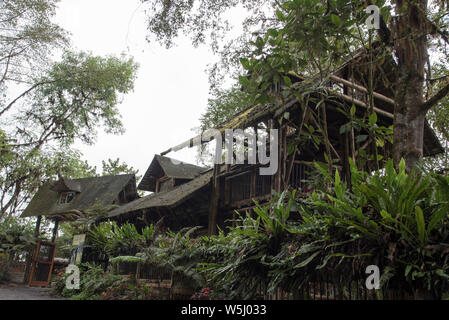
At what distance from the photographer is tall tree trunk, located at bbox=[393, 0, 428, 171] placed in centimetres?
376

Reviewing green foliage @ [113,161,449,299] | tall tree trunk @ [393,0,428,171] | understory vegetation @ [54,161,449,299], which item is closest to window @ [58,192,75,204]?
understory vegetation @ [54,161,449,299]

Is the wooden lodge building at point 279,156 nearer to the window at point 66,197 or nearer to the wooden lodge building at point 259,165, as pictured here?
the wooden lodge building at point 259,165

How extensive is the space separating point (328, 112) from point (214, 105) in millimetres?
11810

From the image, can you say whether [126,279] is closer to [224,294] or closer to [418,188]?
[224,294]

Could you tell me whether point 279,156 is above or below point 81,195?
below

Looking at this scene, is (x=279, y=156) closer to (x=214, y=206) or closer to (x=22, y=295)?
(x=214, y=206)

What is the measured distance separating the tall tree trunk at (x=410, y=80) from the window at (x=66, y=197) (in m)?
19.4

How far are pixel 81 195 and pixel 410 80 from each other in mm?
18839

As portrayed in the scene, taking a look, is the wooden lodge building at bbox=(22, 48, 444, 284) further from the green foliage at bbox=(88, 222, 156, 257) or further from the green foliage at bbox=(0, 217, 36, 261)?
the green foliage at bbox=(88, 222, 156, 257)

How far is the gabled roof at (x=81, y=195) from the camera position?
18166mm

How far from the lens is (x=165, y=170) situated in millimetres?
17906

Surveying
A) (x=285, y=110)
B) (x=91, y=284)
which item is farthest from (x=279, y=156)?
(x=91, y=284)
